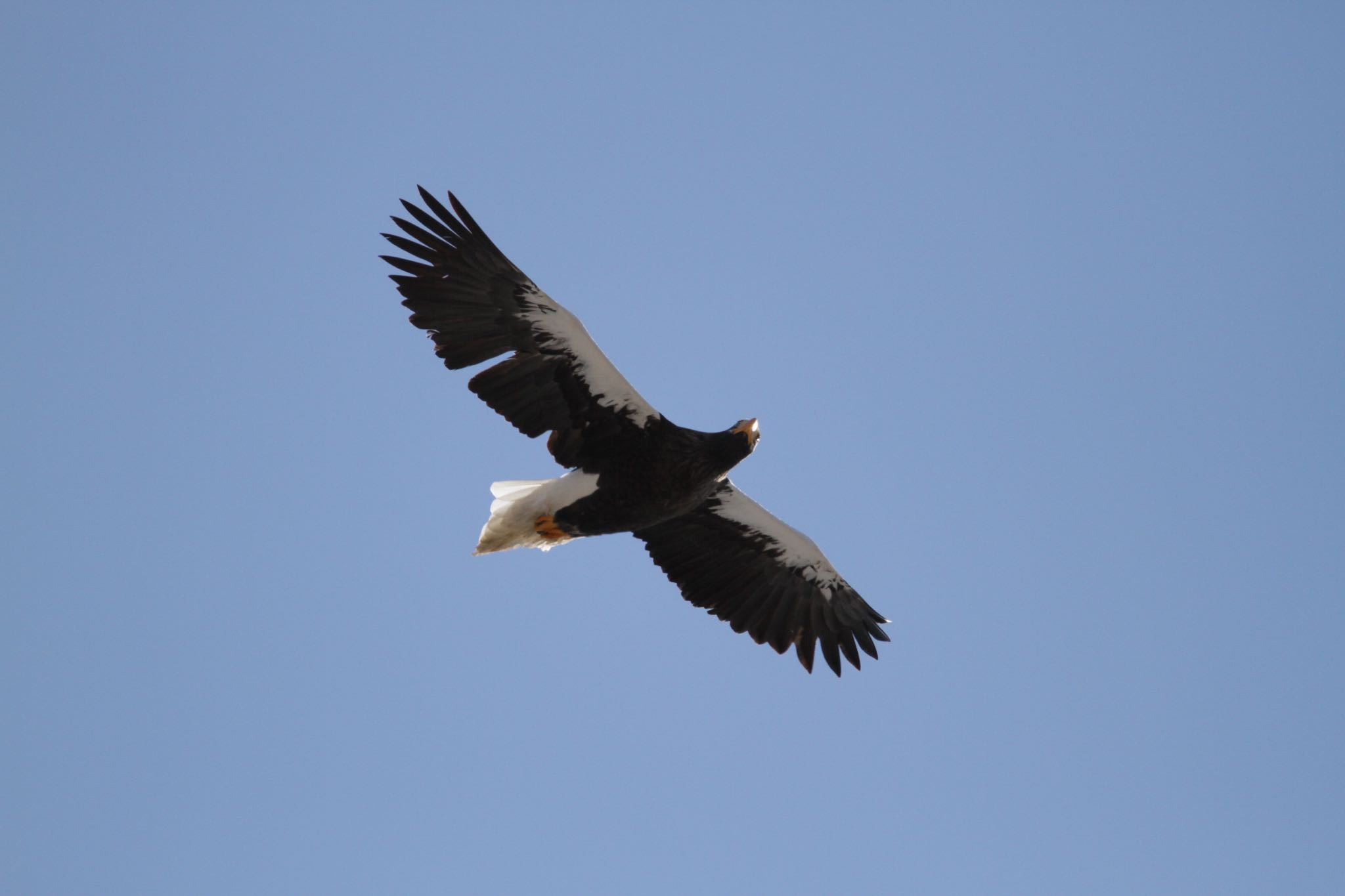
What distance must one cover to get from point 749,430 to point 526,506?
1.97m

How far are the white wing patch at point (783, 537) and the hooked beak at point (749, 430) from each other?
3.86 feet

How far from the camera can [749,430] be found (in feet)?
32.8

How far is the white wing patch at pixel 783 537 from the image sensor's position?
11312 mm

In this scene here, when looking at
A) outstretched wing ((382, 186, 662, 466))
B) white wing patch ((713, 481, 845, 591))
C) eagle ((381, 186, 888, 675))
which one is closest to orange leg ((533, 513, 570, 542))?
eagle ((381, 186, 888, 675))

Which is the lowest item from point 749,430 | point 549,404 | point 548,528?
point 548,528

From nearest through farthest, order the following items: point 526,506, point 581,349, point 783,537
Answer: point 581,349
point 526,506
point 783,537

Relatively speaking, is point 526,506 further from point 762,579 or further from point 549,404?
point 762,579

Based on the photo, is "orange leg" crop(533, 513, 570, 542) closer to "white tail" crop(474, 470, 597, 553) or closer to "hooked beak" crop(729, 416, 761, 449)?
"white tail" crop(474, 470, 597, 553)

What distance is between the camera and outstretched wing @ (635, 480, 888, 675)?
1144 centimetres

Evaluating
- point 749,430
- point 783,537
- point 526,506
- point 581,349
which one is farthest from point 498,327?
point 783,537

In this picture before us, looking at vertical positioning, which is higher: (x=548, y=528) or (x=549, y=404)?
(x=549, y=404)

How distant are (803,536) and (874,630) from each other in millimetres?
1239

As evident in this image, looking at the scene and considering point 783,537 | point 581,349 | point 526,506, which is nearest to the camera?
point 581,349

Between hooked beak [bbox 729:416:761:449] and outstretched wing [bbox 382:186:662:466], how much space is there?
0.66 meters
